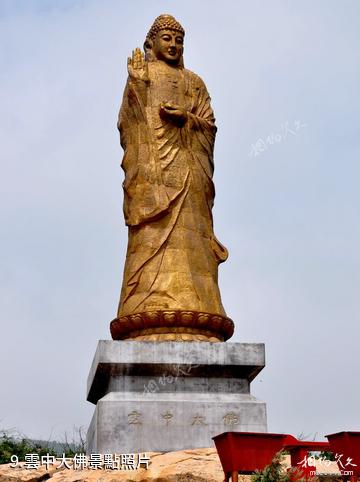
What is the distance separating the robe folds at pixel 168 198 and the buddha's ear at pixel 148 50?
0.24 meters

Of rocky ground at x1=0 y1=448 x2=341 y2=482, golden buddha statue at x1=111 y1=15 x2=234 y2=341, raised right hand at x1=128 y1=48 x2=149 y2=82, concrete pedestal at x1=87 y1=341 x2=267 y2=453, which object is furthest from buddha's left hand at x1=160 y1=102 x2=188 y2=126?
rocky ground at x1=0 y1=448 x2=341 y2=482

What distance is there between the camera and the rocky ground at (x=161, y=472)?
713 centimetres

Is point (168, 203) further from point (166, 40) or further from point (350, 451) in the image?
point (350, 451)

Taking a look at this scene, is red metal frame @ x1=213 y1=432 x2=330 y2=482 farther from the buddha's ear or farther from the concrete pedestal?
the buddha's ear

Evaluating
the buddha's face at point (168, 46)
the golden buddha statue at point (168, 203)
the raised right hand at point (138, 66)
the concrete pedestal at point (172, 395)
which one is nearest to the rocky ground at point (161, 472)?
the concrete pedestal at point (172, 395)

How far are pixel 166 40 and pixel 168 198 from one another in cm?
223

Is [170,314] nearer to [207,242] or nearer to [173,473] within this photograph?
[207,242]

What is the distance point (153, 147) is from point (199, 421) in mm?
3349

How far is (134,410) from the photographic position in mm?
8500

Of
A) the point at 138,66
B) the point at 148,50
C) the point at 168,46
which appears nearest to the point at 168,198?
the point at 138,66

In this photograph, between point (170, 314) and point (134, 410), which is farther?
point (170, 314)

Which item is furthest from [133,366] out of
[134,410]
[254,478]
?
[254,478]

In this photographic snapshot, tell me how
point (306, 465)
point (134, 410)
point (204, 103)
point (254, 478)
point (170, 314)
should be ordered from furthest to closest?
point (204, 103), point (170, 314), point (134, 410), point (306, 465), point (254, 478)

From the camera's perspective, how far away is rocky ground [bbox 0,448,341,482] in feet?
23.4
